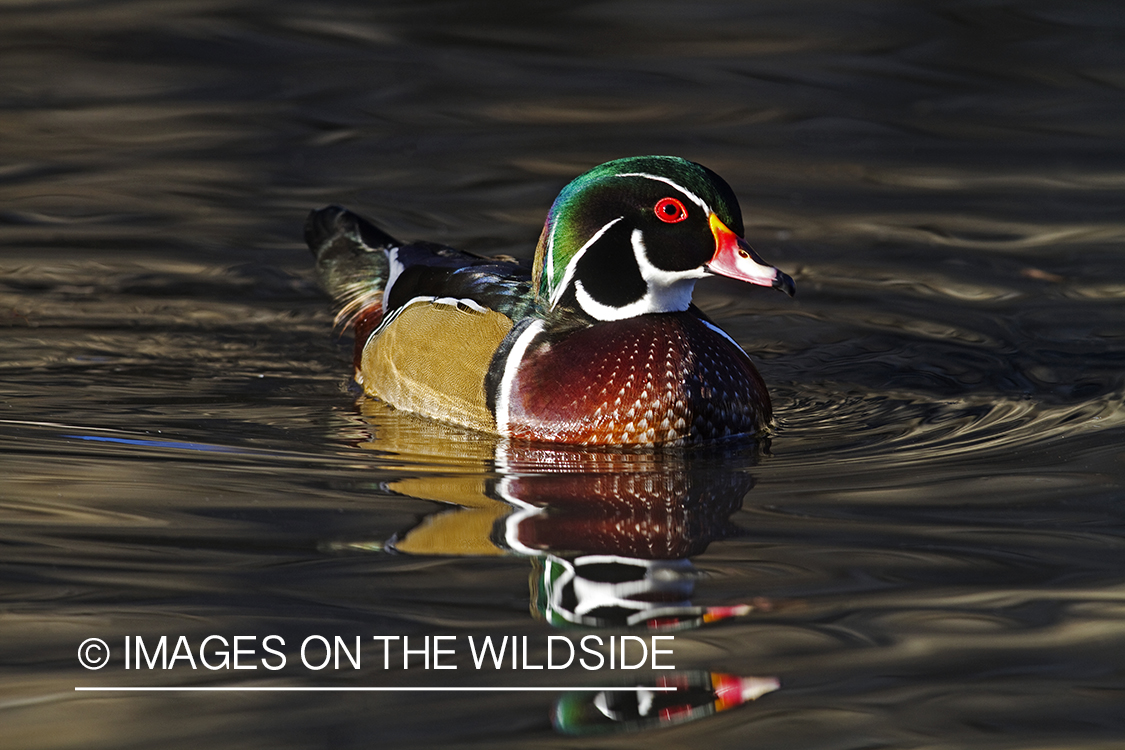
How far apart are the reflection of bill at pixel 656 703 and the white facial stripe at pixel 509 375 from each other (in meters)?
2.54

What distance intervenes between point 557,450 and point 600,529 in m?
1.14

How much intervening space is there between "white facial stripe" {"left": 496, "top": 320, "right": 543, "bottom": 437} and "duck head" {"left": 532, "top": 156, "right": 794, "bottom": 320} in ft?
0.61

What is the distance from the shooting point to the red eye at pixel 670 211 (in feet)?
21.1

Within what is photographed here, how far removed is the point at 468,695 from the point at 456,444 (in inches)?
98.8

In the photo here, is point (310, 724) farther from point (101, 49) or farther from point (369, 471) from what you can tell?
point (101, 49)

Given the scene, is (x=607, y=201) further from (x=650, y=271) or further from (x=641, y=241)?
(x=650, y=271)

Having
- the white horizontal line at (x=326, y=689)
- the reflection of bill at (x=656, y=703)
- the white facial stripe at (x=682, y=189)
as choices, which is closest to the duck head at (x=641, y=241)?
the white facial stripe at (x=682, y=189)

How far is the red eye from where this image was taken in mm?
6430

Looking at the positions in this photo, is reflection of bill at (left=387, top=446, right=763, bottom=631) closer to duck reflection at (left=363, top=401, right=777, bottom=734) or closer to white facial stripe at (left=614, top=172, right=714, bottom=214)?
duck reflection at (left=363, top=401, right=777, bottom=734)

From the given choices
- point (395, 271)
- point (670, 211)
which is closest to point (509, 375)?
point (670, 211)

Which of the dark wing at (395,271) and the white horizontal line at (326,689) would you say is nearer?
the white horizontal line at (326,689)

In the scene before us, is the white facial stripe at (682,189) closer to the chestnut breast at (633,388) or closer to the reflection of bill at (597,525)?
the chestnut breast at (633,388)

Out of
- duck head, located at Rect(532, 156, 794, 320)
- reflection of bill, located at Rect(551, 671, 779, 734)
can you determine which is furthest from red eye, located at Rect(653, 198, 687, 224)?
reflection of bill, located at Rect(551, 671, 779, 734)

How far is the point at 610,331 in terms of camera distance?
658 centimetres
